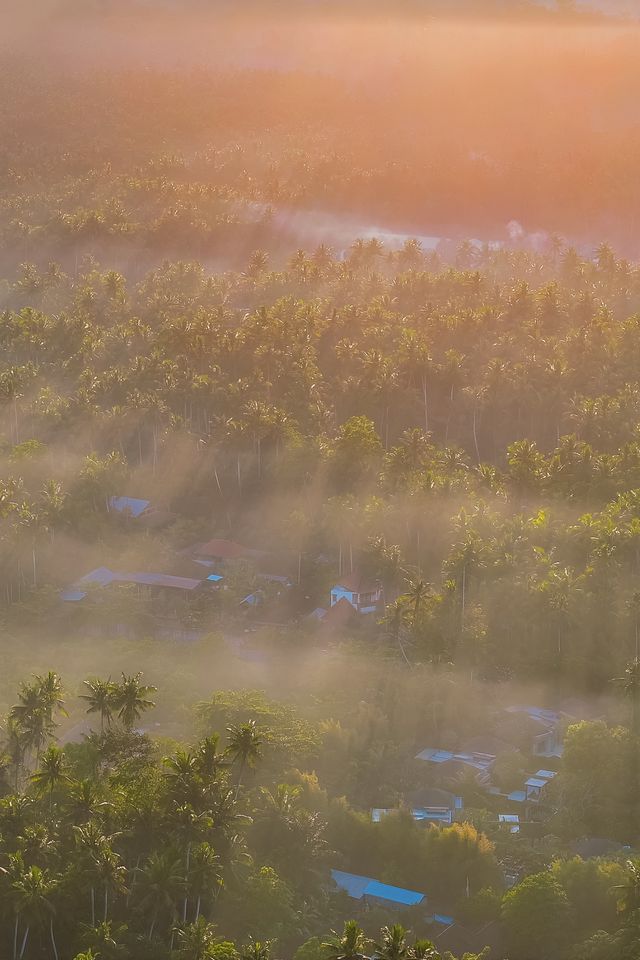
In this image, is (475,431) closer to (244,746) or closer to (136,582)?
(136,582)

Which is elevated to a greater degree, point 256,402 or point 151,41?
point 151,41

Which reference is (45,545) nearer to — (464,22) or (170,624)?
(170,624)

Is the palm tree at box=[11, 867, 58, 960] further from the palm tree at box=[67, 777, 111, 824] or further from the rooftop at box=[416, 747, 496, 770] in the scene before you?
the rooftop at box=[416, 747, 496, 770]

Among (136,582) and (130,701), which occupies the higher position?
(130,701)

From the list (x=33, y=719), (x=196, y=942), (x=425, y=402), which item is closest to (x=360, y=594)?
(x=33, y=719)

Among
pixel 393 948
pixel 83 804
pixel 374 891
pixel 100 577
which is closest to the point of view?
pixel 393 948

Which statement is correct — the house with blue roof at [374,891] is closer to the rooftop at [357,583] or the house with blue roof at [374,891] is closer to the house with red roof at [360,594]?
the house with red roof at [360,594]

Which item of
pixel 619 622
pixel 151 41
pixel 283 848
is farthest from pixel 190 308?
pixel 151 41

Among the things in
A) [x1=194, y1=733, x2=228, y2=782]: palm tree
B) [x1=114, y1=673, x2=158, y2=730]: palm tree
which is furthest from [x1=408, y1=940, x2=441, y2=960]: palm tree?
[x1=114, y1=673, x2=158, y2=730]: palm tree
